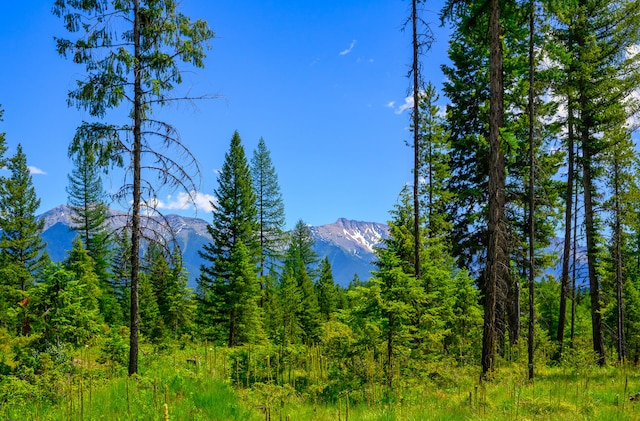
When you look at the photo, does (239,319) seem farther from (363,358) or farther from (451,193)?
(363,358)

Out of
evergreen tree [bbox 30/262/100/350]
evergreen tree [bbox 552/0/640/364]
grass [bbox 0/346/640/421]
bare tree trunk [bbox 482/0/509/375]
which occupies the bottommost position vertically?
grass [bbox 0/346/640/421]

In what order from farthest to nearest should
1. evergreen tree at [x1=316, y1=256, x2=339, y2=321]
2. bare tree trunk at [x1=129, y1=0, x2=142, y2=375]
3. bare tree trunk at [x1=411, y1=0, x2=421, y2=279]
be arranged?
evergreen tree at [x1=316, y1=256, x2=339, y2=321] → bare tree trunk at [x1=411, y1=0, x2=421, y2=279] → bare tree trunk at [x1=129, y1=0, x2=142, y2=375]

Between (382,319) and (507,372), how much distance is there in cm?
495

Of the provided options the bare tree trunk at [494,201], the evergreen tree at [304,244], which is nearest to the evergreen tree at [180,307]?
the evergreen tree at [304,244]

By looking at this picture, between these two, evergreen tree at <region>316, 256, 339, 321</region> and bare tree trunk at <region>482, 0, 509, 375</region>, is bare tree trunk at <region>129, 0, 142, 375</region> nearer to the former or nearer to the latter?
bare tree trunk at <region>482, 0, 509, 375</region>

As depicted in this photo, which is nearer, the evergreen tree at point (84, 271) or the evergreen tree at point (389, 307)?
the evergreen tree at point (389, 307)

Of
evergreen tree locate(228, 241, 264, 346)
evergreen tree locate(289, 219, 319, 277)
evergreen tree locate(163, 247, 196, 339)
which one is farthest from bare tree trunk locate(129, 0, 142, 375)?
evergreen tree locate(289, 219, 319, 277)

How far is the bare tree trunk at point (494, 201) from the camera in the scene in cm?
948

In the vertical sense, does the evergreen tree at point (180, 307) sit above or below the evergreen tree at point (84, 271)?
below

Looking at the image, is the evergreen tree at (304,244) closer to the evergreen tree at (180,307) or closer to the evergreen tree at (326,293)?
the evergreen tree at (326,293)

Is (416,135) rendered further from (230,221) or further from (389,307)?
(230,221)

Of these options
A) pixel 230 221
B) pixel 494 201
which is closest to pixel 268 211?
pixel 230 221

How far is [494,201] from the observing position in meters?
9.66

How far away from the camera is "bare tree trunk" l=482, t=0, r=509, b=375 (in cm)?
948
